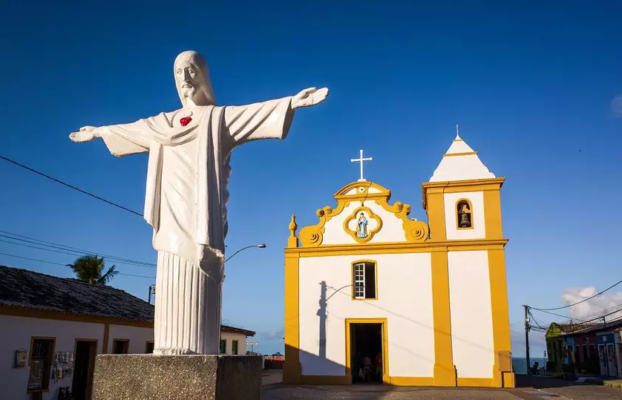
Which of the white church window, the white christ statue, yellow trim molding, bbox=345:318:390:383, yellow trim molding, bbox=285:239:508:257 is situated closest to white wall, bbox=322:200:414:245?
yellow trim molding, bbox=285:239:508:257

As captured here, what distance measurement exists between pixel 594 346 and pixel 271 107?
3419 centimetres

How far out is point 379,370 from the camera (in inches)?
802

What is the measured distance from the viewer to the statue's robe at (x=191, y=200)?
3.18 m

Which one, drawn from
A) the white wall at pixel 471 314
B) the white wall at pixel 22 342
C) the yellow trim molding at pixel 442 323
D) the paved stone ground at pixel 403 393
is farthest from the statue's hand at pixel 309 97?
the white wall at pixel 471 314

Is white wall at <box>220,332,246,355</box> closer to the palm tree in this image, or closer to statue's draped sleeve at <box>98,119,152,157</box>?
the palm tree

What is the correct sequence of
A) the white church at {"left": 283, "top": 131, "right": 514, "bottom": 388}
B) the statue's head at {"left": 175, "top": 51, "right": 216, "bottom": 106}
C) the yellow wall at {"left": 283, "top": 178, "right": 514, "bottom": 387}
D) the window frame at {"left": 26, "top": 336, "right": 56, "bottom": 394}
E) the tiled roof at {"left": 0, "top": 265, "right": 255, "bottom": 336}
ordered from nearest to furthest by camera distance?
the statue's head at {"left": 175, "top": 51, "right": 216, "bottom": 106} < the window frame at {"left": 26, "top": 336, "right": 56, "bottom": 394} < the tiled roof at {"left": 0, "top": 265, "right": 255, "bottom": 336} < the yellow wall at {"left": 283, "top": 178, "right": 514, "bottom": 387} < the white church at {"left": 283, "top": 131, "right": 514, "bottom": 388}

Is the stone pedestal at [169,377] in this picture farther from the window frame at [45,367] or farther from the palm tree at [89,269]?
the palm tree at [89,269]

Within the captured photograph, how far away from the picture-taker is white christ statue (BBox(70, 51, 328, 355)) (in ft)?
10.4

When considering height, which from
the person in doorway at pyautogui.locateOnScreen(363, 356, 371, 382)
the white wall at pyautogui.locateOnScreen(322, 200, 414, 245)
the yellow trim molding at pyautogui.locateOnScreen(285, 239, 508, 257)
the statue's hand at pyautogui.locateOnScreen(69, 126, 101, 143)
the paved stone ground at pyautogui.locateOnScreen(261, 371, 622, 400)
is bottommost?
the paved stone ground at pyautogui.locateOnScreen(261, 371, 622, 400)

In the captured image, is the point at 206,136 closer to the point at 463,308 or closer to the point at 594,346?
the point at 463,308

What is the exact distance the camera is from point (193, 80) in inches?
142

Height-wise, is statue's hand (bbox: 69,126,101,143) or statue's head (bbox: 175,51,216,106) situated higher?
A: statue's head (bbox: 175,51,216,106)

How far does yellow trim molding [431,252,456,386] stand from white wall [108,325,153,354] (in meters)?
9.42

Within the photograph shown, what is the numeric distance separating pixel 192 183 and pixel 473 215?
17183 mm
